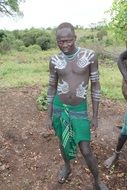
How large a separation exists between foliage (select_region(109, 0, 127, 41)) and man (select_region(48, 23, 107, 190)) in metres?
3.81

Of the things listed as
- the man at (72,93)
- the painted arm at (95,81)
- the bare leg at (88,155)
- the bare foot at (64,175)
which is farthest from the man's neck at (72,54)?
the bare foot at (64,175)

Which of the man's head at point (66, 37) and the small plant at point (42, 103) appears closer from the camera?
the man's head at point (66, 37)

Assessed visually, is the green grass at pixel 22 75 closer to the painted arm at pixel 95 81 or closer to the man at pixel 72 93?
the man at pixel 72 93

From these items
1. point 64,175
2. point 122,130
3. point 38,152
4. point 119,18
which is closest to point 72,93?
point 122,130

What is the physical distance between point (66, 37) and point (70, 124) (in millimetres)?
884

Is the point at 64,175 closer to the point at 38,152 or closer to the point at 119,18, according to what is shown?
the point at 38,152

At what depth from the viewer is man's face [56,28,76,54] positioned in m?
3.79

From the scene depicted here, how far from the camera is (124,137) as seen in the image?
14.9 ft

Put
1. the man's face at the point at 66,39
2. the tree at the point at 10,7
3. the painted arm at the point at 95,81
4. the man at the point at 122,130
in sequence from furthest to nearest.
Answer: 1. the tree at the point at 10,7
2. the man at the point at 122,130
3. the painted arm at the point at 95,81
4. the man's face at the point at 66,39

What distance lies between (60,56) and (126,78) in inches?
28.6

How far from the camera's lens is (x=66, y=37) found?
379 cm

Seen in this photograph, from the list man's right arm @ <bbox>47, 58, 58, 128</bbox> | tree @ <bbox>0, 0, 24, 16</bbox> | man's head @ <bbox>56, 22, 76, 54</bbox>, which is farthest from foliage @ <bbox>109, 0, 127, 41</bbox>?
tree @ <bbox>0, 0, 24, 16</bbox>

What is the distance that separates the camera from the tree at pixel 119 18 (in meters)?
7.68

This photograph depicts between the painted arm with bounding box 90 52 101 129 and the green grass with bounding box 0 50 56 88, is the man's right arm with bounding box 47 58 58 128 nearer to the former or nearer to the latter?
the painted arm with bounding box 90 52 101 129
